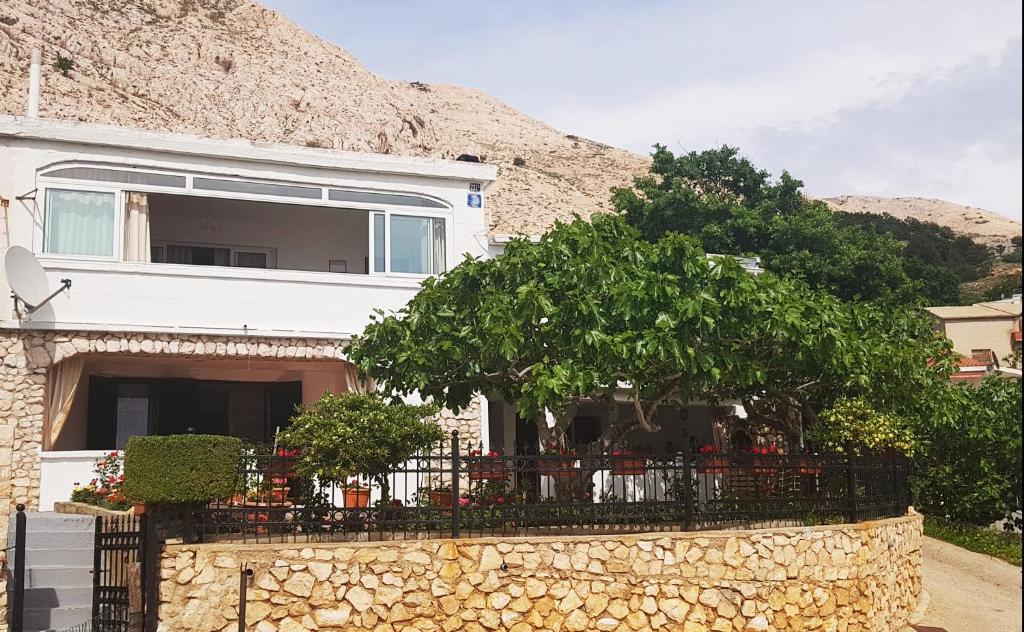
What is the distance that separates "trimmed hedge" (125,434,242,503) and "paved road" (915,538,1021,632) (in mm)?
9989

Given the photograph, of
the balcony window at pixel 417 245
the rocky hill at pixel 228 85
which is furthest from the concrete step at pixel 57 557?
the rocky hill at pixel 228 85

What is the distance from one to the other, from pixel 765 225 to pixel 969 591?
2364 cm

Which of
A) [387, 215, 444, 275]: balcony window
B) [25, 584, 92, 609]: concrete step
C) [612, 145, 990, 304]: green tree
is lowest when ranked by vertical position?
[25, 584, 92, 609]: concrete step

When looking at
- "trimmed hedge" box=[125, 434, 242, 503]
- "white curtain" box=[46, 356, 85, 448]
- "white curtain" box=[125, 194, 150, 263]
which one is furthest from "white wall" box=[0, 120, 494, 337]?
"trimmed hedge" box=[125, 434, 242, 503]

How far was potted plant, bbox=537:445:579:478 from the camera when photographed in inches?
463

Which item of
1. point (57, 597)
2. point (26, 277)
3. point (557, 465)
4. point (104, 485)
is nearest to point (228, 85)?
point (26, 277)

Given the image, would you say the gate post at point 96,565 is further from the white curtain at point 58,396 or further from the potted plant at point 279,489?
the white curtain at point 58,396

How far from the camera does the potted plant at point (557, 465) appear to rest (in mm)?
11758

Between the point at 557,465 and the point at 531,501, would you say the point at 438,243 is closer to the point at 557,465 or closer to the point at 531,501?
the point at 557,465

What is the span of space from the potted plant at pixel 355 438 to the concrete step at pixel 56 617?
3.39m

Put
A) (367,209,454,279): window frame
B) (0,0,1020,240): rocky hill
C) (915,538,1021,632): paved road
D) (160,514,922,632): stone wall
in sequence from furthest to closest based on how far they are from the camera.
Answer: (0,0,1020,240): rocky hill, (367,209,454,279): window frame, (915,538,1021,632): paved road, (160,514,922,632): stone wall

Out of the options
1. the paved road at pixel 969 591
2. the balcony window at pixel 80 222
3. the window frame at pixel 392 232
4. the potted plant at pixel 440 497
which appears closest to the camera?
the potted plant at pixel 440 497

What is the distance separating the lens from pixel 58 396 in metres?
16.6

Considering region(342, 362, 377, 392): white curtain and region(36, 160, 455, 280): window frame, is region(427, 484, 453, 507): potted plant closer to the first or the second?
region(342, 362, 377, 392): white curtain
